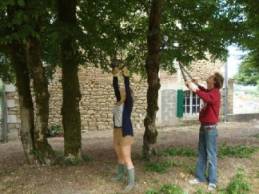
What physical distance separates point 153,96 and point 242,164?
2.14 meters

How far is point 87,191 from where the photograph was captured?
7.71m

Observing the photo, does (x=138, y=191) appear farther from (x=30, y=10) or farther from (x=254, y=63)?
(x=254, y=63)

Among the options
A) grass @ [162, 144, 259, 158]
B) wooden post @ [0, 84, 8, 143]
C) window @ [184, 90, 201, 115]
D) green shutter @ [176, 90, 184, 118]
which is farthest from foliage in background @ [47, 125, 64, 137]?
grass @ [162, 144, 259, 158]

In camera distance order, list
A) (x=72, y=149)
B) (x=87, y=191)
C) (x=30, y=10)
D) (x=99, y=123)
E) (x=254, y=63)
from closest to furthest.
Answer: (x=30, y=10)
(x=87, y=191)
(x=72, y=149)
(x=254, y=63)
(x=99, y=123)

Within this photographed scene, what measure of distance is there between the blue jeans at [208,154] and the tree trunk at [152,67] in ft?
4.66

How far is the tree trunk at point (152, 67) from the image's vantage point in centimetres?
947

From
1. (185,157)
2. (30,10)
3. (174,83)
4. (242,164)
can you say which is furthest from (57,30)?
(174,83)

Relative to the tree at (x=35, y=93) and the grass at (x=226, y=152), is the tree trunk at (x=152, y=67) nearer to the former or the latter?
the grass at (x=226, y=152)

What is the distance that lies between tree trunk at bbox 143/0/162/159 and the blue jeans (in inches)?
55.9

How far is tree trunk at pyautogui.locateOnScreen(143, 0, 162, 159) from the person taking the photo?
947 cm

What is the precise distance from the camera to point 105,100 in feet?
71.6

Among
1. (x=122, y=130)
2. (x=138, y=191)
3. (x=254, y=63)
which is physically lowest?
(x=138, y=191)

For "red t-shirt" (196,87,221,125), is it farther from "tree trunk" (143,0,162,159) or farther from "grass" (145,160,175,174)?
"tree trunk" (143,0,162,159)

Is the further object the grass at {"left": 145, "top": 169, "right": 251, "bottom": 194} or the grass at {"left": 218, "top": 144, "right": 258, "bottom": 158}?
the grass at {"left": 218, "top": 144, "right": 258, "bottom": 158}
